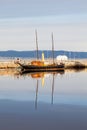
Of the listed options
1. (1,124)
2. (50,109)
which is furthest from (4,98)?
(1,124)

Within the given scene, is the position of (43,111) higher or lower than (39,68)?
lower

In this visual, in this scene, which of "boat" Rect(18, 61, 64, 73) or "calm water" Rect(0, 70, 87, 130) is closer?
"calm water" Rect(0, 70, 87, 130)

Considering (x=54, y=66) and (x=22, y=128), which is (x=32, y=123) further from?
(x=54, y=66)

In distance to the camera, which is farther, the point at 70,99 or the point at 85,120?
the point at 70,99

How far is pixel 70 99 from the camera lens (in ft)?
131

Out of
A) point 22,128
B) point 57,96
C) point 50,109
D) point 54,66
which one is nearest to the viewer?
point 22,128

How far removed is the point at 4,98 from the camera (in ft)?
136

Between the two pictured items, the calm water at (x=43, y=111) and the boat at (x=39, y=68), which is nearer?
the calm water at (x=43, y=111)

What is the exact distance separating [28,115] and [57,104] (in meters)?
6.12

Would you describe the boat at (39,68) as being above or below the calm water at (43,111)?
above

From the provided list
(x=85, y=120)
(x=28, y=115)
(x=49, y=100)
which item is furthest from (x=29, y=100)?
(x=85, y=120)

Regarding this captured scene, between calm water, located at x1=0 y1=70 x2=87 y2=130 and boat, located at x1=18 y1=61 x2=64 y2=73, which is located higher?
boat, located at x1=18 y1=61 x2=64 y2=73

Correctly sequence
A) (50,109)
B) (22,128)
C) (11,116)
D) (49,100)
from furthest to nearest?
(49,100) → (50,109) → (11,116) → (22,128)

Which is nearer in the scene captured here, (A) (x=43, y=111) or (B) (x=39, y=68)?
(A) (x=43, y=111)
